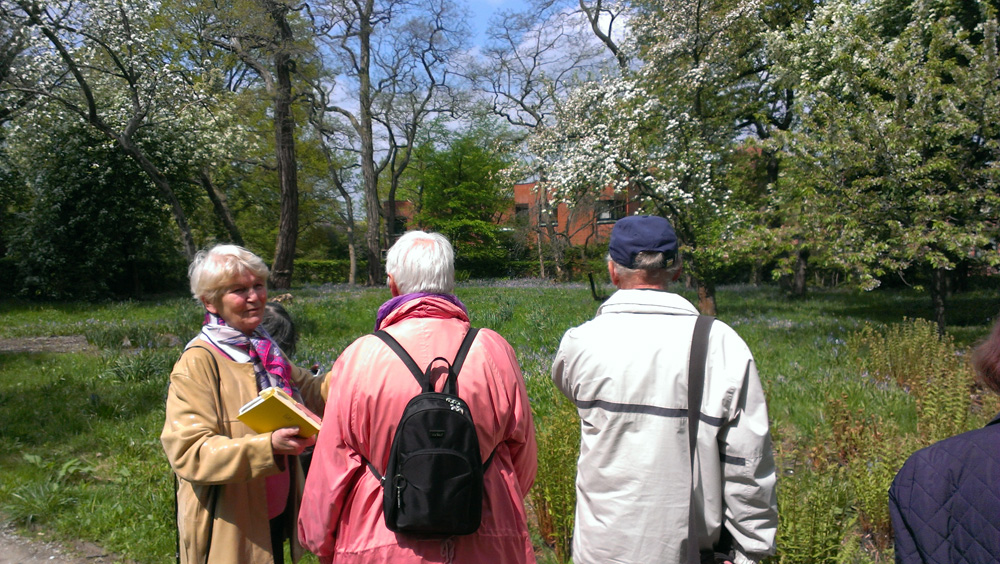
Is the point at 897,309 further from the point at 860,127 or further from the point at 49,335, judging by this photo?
the point at 49,335

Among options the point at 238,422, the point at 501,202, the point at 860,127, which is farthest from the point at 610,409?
the point at 501,202

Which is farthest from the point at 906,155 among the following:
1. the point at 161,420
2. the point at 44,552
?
the point at 44,552

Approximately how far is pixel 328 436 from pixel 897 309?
16272mm

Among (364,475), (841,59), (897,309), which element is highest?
(841,59)

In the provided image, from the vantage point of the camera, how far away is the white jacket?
1.78 metres

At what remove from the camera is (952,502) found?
124 centimetres

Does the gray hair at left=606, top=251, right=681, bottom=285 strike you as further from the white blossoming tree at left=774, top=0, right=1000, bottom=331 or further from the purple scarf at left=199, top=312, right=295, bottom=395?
the white blossoming tree at left=774, top=0, right=1000, bottom=331

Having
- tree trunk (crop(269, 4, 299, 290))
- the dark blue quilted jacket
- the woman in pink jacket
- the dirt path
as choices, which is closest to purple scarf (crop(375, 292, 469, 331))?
the woman in pink jacket

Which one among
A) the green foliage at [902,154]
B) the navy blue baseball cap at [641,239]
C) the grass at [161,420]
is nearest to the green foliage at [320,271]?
the grass at [161,420]

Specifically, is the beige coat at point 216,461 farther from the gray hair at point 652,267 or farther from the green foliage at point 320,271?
the green foliage at point 320,271

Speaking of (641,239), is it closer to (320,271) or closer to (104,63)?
(104,63)

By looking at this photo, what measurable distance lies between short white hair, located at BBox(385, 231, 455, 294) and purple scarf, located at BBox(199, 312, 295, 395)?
1.92 ft

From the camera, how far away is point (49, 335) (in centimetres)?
1045

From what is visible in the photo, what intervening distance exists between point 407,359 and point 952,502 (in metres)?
1.31
